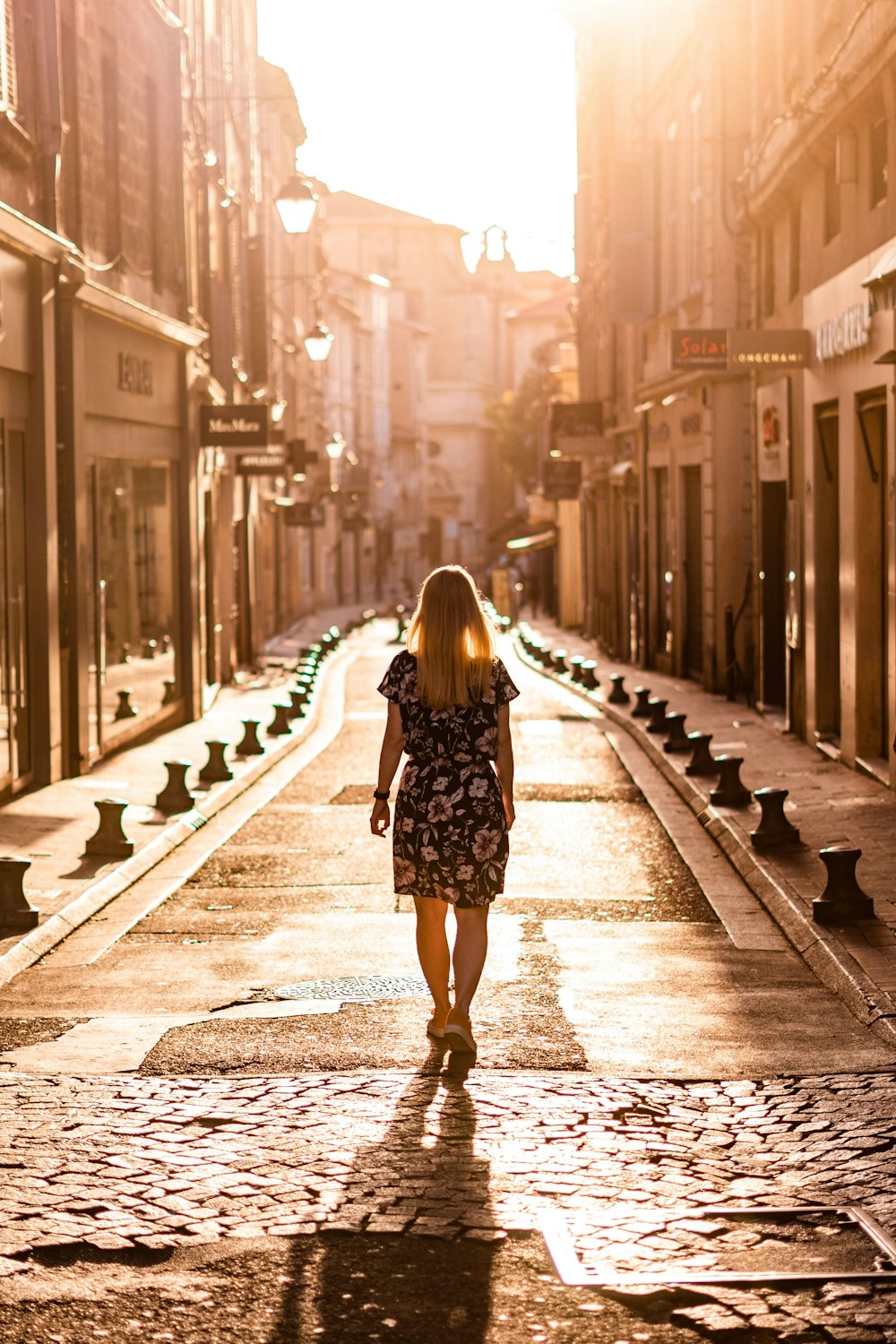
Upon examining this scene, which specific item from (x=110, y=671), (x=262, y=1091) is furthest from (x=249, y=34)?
(x=262, y=1091)

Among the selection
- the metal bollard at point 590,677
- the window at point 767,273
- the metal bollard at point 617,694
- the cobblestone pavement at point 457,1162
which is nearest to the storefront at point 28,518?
the window at point 767,273

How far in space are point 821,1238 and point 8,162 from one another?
38.7 feet

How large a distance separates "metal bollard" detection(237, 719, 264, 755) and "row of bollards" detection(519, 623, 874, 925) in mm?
3672

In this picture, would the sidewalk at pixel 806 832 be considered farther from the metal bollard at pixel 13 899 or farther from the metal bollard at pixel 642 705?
the metal bollard at pixel 13 899

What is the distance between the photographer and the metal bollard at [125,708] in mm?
19719

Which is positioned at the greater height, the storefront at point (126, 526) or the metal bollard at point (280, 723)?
the storefront at point (126, 526)

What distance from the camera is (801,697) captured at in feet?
64.6

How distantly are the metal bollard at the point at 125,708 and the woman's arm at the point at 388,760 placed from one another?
39.0 feet

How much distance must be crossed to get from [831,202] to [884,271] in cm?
486

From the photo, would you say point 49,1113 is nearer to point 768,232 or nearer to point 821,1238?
point 821,1238

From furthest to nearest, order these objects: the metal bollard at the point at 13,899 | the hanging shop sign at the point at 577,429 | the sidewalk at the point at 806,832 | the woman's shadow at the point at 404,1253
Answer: the hanging shop sign at the point at 577,429, the metal bollard at the point at 13,899, the sidewalk at the point at 806,832, the woman's shadow at the point at 404,1253

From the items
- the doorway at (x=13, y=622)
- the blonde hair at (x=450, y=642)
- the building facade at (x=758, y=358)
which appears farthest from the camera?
the building facade at (x=758, y=358)

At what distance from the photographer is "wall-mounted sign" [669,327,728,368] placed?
20.9 meters

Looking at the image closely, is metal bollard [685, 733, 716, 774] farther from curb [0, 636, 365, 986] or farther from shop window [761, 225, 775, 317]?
shop window [761, 225, 775, 317]
